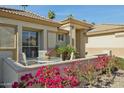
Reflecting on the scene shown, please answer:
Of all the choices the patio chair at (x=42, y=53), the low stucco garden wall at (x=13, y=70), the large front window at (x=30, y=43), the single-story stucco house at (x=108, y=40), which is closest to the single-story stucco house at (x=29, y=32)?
the large front window at (x=30, y=43)

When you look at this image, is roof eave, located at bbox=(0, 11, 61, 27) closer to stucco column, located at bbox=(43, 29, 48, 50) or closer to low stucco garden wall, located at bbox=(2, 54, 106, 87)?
stucco column, located at bbox=(43, 29, 48, 50)

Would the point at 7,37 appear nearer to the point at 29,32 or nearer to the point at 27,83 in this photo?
the point at 29,32

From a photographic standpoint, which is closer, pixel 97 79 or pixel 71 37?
pixel 97 79

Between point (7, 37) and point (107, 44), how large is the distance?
20.6 metres

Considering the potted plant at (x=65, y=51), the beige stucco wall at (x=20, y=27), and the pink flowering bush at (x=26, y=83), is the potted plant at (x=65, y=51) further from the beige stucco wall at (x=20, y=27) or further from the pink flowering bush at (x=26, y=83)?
the pink flowering bush at (x=26, y=83)

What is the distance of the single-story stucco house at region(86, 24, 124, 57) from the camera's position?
30234mm

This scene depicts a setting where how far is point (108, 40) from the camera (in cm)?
3147

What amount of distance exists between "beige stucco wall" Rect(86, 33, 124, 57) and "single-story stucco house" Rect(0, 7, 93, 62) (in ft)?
29.9

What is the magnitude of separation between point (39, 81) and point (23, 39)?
7.94 metres

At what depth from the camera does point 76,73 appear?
1092 centimetres

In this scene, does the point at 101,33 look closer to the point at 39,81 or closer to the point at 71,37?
the point at 71,37

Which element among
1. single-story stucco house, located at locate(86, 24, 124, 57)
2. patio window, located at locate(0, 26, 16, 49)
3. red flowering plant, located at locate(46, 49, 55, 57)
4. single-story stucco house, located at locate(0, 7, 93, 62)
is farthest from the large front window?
single-story stucco house, located at locate(86, 24, 124, 57)

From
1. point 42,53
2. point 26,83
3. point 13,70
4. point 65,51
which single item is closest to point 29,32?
point 42,53

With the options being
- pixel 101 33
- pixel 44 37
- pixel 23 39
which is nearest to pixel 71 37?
pixel 44 37
